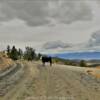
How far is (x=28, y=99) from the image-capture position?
16438mm

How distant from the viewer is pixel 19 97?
57.0ft

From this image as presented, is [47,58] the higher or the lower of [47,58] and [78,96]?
the higher

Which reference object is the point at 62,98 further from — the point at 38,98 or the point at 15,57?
the point at 15,57

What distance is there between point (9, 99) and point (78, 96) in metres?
4.00

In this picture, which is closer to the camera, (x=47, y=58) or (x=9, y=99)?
(x=9, y=99)

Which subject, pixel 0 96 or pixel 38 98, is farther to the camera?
pixel 0 96

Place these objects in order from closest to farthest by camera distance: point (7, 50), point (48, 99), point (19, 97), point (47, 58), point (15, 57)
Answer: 1. point (48, 99)
2. point (19, 97)
3. point (47, 58)
4. point (15, 57)
5. point (7, 50)

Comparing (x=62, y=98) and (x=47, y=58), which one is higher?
(x=47, y=58)

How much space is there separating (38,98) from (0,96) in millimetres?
2895

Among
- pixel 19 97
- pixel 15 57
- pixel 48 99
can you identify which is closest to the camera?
pixel 48 99

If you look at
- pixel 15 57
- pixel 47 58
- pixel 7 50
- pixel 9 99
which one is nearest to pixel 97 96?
pixel 9 99

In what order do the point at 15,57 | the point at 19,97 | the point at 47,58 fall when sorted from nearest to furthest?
the point at 19,97
the point at 47,58
the point at 15,57

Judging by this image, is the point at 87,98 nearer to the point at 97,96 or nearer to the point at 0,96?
the point at 97,96

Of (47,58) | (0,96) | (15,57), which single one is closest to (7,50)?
(15,57)
